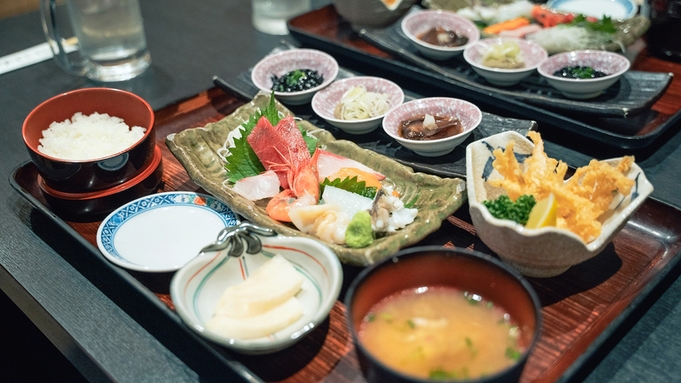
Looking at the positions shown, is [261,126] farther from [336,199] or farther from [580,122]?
[580,122]

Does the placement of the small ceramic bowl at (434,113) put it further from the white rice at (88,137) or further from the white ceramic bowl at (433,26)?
the white rice at (88,137)

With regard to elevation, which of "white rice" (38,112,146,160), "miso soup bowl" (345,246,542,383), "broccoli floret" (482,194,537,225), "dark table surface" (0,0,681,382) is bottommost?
"dark table surface" (0,0,681,382)

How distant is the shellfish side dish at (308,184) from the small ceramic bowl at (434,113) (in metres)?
0.21

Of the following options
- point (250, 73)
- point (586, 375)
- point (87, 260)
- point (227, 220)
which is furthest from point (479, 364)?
point (250, 73)

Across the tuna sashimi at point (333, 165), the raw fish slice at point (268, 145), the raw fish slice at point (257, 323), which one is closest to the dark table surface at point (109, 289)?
the raw fish slice at point (257, 323)

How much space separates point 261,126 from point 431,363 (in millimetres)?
1179

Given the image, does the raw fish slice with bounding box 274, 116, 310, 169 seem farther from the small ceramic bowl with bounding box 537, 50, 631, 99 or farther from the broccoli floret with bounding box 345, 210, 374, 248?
the small ceramic bowl with bounding box 537, 50, 631, 99

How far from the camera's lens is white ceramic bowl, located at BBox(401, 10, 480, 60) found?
2945 mm

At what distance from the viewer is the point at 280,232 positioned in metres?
1.80

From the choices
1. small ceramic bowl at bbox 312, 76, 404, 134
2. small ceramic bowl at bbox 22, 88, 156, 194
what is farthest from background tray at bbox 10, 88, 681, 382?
small ceramic bowl at bbox 312, 76, 404, 134

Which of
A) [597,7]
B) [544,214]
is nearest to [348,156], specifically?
[544,214]

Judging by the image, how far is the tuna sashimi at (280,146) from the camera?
2084 mm

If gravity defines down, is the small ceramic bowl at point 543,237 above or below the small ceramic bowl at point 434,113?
above

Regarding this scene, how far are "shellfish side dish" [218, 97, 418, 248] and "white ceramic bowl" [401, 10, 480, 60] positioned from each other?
101cm
